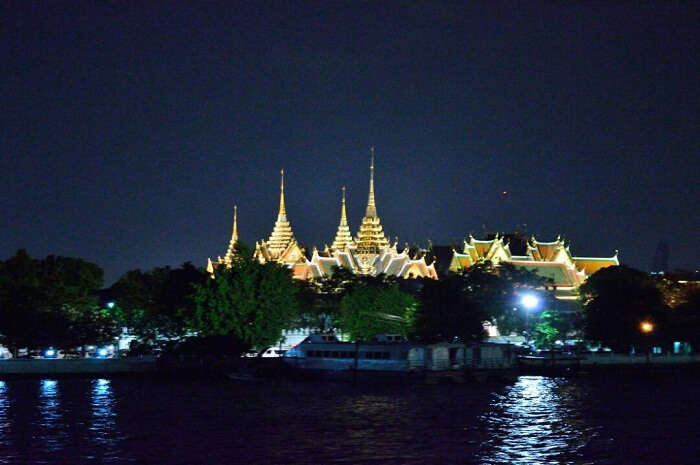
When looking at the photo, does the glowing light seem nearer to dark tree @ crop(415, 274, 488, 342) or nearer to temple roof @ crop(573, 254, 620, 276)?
dark tree @ crop(415, 274, 488, 342)

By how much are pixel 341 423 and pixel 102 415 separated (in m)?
8.40

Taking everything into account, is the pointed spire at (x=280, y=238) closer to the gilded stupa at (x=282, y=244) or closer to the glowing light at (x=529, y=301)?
the gilded stupa at (x=282, y=244)

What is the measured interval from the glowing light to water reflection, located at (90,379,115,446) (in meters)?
32.6

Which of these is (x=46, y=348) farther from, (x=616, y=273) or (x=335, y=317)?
(x=616, y=273)

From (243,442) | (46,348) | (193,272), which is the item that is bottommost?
(243,442)

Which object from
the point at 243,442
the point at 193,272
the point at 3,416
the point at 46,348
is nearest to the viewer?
the point at 243,442

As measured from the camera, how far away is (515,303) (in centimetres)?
7981

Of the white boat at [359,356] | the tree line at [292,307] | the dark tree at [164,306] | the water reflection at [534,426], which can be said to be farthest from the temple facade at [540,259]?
the water reflection at [534,426]

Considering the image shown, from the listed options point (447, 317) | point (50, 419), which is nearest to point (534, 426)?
point (50, 419)

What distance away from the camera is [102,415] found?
139ft

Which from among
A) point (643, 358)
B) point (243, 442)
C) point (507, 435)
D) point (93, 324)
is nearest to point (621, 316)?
point (643, 358)

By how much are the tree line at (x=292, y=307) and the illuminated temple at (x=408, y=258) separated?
20312 mm

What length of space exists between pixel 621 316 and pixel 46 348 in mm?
33070

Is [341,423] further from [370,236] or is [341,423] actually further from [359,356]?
[370,236]
